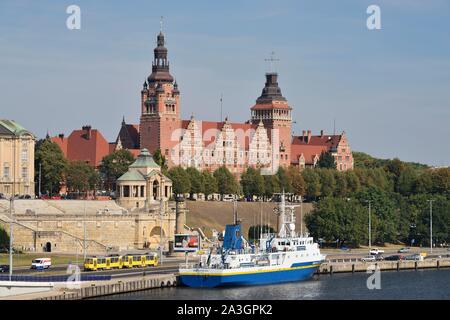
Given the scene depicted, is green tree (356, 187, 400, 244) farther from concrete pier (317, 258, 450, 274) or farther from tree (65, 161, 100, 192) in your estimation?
tree (65, 161, 100, 192)

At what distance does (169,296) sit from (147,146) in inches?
3674

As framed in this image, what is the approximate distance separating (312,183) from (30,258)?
78.8 metres

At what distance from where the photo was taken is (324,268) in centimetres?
12256

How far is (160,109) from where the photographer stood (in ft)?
622

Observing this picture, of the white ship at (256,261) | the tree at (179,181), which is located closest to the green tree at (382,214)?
the tree at (179,181)

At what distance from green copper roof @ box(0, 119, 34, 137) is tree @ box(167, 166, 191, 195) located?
24599mm

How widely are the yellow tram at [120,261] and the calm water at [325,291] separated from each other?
1084cm

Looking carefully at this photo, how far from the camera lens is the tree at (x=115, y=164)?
179m

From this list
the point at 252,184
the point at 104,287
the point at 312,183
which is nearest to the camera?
the point at 104,287

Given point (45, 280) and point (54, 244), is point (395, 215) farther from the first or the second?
point (45, 280)

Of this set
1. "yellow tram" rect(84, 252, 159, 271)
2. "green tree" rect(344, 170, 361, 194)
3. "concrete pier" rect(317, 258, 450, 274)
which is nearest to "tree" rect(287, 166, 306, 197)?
"green tree" rect(344, 170, 361, 194)

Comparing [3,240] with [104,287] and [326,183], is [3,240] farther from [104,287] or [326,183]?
[326,183]

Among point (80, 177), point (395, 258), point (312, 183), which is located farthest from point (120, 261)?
point (312, 183)
